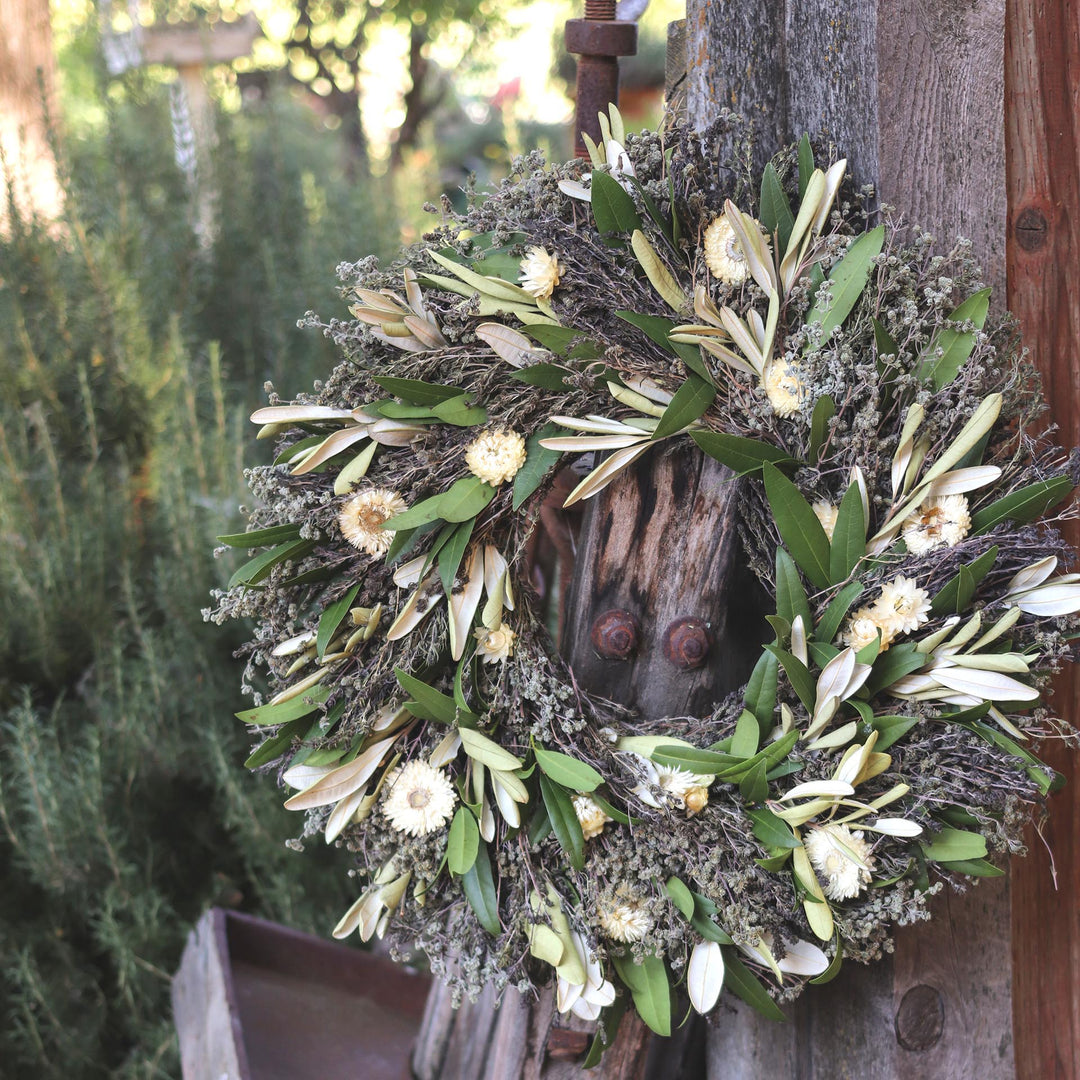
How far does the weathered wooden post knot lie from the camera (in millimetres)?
960

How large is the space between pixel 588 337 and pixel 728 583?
0.97 feet

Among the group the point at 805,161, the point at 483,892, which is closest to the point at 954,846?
the point at 483,892

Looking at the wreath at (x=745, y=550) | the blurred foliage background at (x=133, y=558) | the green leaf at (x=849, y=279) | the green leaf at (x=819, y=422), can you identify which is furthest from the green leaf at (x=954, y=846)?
the blurred foliage background at (x=133, y=558)

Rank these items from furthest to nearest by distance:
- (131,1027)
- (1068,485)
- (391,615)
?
(131,1027)
(391,615)
(1068,485)

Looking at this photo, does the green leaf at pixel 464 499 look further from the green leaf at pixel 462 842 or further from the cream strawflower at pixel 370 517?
the green leaf at pixel 462 842

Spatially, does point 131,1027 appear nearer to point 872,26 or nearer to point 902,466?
A: point 902,466

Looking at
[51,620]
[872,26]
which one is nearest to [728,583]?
[872,26]

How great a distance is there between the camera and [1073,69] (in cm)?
101

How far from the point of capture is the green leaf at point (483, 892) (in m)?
0.87

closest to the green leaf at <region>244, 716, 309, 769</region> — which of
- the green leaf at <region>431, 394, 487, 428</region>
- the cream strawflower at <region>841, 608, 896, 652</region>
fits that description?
the green leaf at <region>431, 394, 487, 428</region>

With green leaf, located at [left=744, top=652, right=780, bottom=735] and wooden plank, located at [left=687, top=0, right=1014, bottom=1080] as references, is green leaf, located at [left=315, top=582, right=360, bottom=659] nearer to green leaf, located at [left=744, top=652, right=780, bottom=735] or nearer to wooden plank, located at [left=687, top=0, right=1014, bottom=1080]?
green leaf, located at [left=744, top=652, right=780, bottom=735]

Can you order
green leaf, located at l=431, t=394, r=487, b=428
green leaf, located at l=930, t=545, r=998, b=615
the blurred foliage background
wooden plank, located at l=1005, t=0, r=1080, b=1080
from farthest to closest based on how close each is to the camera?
the blurred foliage background
wooden plank, located at l=1005, t=0, r=1080, b=1080
green leaf, located at l=431, t=394, r=487, b=428
green leaf, located at l=930, t=545, r=998, b=615

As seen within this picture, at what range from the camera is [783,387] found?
2.77ft

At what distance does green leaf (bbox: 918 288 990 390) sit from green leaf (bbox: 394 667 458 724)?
0.53 m
